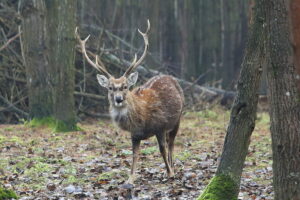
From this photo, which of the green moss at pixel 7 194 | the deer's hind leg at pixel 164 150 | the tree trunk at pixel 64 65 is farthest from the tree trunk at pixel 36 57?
the green moss at pixel 7 194

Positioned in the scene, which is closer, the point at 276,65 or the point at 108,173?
the point at 276,65

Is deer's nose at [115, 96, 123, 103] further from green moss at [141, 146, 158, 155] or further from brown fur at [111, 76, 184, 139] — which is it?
green moss at [141, 146, 158, 155]

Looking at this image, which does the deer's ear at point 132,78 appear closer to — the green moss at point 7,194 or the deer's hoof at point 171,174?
the deer's hoof at point 171,174

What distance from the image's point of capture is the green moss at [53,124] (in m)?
14.2

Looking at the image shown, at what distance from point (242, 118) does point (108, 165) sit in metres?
4.11

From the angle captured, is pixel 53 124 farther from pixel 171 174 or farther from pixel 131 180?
pixel 131 180

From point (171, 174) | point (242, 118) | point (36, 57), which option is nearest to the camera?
point (242, 118)

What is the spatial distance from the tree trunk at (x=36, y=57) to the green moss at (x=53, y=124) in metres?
0.13

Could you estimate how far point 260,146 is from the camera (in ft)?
41.3

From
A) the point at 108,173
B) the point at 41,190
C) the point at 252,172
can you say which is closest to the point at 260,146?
the point at 252,172

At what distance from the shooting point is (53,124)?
1500 centimetres

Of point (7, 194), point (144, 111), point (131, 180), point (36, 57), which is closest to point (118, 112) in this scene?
point (144, 111)

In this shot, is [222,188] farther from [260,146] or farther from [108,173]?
[260,146]

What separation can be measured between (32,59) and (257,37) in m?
9.64
